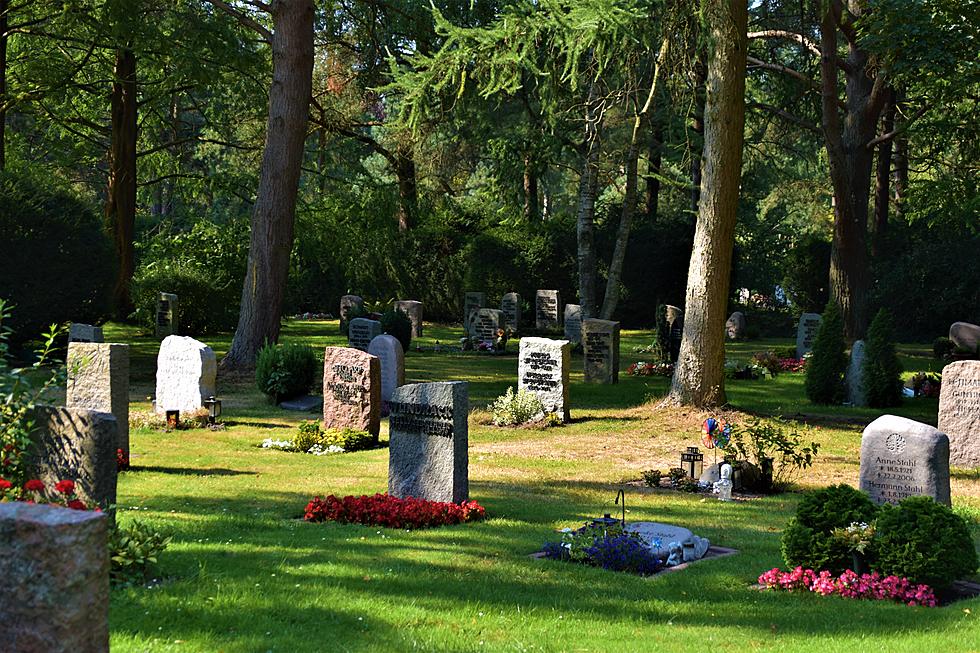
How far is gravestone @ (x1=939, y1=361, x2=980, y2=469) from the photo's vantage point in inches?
587

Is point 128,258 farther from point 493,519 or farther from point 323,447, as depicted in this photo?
point 493,519

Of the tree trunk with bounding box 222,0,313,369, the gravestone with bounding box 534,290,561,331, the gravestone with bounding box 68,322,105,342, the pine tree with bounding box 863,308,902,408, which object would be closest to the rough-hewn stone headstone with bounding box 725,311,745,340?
the gravestone with bounding box 534,290,561,331

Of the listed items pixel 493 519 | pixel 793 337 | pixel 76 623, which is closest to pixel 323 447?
pixel 493 519

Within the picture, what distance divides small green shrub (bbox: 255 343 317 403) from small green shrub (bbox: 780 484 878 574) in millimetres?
13043

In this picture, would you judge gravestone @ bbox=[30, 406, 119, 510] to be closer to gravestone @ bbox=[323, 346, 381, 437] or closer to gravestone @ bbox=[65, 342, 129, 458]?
gravestone @ bbox=[65, 342, 129, 458]

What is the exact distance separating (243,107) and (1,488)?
101 ft

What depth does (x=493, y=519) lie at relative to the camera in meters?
11.0

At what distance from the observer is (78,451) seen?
7754 millimetres

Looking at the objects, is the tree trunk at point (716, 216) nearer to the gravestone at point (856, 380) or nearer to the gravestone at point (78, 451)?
the gravestone at point (856, 380)

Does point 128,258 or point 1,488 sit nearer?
point 1,488

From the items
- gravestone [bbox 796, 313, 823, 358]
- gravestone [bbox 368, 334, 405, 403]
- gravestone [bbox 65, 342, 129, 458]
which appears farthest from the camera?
gravestone [bbox 796, 313, 823, 358]

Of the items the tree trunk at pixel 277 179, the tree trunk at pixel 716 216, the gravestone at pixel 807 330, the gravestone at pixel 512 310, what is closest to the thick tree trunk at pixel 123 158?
the tree trunk at pixel 277 179

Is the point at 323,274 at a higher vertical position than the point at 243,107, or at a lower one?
lower

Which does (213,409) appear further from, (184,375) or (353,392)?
(353,392)
